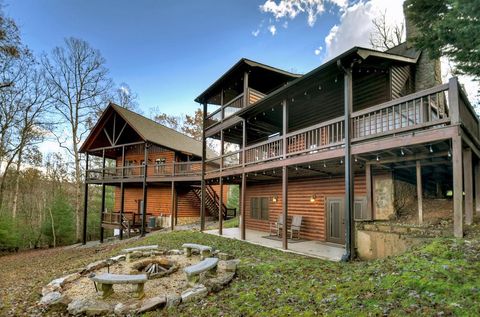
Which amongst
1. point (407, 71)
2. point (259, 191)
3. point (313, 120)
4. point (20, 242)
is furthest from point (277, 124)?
point (20, 242)

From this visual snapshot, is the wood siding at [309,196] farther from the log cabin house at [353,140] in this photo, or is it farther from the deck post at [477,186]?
the deck post at [477,186]

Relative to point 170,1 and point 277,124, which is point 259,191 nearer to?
point 277,124

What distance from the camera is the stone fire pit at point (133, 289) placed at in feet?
16.1

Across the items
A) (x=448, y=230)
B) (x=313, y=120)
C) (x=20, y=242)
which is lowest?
(x=20, y=242)

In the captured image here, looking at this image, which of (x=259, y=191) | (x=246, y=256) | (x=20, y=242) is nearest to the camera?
(x=246, y=256)

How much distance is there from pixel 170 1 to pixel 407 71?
1529 cm

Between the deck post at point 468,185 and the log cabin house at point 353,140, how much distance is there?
0.03 meters

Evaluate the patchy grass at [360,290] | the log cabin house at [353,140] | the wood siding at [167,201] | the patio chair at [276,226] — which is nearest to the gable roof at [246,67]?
the log cabin house at [353,140]

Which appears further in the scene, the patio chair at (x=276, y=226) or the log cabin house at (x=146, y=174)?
the log cabin house at (x=146, y=174)

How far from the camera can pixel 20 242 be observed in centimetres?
2069

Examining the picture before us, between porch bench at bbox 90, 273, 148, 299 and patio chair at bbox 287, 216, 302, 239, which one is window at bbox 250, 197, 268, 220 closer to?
patio chair at bbox 287, 216, 302, 239

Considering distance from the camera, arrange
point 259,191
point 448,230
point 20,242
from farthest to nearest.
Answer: point 20,242 → point 259,191 → point 448,230

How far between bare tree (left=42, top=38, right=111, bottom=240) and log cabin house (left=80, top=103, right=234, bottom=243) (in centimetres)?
232

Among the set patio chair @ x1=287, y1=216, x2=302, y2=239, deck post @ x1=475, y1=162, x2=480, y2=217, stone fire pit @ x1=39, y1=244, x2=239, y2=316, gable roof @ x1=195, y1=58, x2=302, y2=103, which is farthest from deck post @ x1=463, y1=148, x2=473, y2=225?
gable roof @ x1=195, y1=58, x2=302, y2=103
